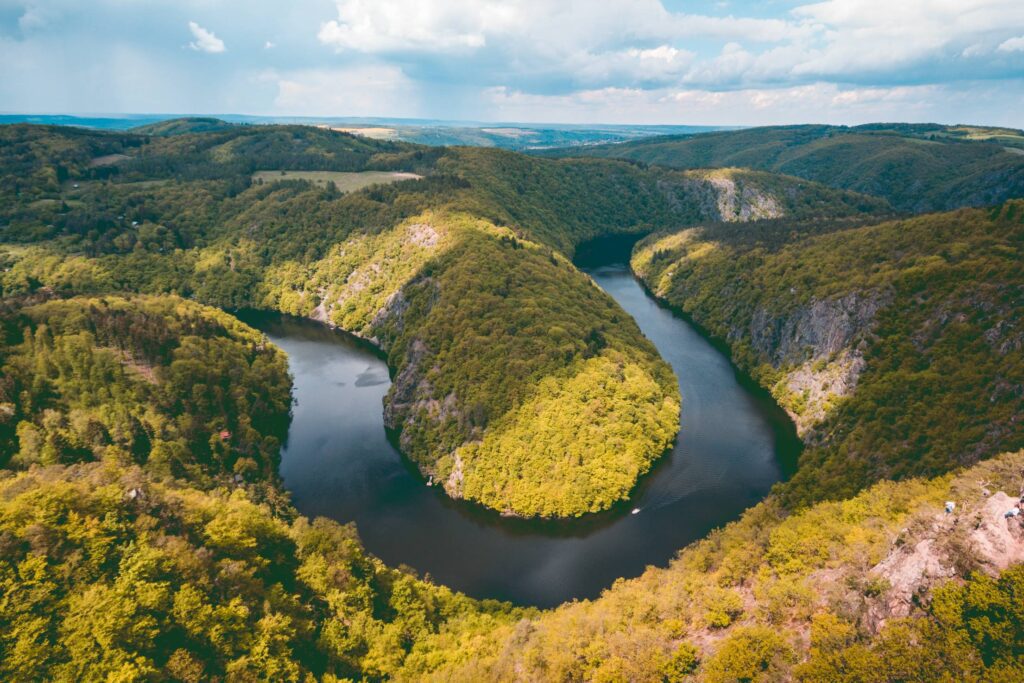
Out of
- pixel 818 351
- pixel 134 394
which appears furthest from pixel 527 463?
pixel 818 351

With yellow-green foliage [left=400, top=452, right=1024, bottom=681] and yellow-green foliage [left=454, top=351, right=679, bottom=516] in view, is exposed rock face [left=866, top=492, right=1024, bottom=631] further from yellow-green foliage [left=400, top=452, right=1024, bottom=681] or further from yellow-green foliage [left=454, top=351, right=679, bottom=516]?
yellow-green foliage [left=454, top=351, right=679, bottom=516]

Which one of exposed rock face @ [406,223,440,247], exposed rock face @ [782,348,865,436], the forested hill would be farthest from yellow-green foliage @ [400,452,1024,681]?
exposed rock face @ [406,223,440,247]

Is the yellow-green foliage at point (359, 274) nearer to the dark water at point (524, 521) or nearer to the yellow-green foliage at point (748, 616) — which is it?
the dark water at point (524, 521)

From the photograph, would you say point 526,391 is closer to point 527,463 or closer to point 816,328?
point 527,463

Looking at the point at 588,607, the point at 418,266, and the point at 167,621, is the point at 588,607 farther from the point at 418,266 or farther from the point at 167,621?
the point at 418,266

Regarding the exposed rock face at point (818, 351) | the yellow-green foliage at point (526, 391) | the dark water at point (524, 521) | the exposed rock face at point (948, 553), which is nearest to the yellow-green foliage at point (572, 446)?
the yellow-green foliage at point (526, 391)

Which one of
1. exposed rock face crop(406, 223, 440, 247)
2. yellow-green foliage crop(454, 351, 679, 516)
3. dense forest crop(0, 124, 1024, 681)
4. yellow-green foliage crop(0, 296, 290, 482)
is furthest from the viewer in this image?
exposed rock face crop(406, 223, 440, 247)

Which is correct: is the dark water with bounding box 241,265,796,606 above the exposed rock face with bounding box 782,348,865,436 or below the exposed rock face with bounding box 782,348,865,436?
below
